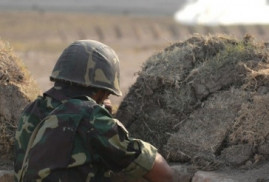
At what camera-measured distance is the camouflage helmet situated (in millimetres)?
4094

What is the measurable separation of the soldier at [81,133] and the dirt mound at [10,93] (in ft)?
4.13

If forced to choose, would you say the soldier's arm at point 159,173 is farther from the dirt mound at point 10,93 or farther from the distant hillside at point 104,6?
the distant hillside at point 104,6

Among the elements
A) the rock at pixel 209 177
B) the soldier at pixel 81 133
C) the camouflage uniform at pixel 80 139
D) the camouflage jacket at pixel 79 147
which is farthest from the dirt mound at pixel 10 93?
the rock at pixel 209 177

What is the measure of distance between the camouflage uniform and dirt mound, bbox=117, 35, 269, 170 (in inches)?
41.9

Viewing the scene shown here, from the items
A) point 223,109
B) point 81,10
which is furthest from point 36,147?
point 81,10

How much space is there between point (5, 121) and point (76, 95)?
1737mm

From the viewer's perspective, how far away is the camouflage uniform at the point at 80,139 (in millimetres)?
3818

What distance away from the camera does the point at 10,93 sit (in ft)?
18.6

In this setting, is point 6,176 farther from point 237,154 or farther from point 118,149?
point 237,154

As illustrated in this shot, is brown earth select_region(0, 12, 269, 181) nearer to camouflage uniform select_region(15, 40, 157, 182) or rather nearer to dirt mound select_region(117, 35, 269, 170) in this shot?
dirt mound select_region(117, 35, 269, 170)

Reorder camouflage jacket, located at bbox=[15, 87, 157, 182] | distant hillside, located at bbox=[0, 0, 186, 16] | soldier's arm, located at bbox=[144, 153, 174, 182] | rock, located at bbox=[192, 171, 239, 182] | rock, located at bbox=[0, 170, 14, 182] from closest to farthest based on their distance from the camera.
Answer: camouflage jacket, located at bbox=[15, 87, 157, 182], soldier's arm, located at bbox=[144, 153, 174, 182], rock, located at bbox=[192, 171, 239, 182], rock, located at bbox=[0, 170, 14, 182], distant hillside, located at bbox=[0, 0, 186, 16]

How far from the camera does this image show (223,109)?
520 centimetres

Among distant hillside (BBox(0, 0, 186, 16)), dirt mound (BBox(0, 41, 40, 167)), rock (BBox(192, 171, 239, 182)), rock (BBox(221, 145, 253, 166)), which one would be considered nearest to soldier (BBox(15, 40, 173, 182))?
rock (BBox(192, 171, 239, 182))

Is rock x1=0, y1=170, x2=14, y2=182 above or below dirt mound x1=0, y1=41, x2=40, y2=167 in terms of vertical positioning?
below
